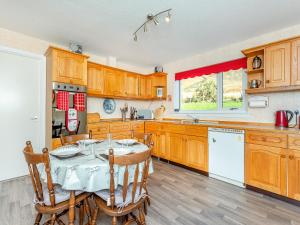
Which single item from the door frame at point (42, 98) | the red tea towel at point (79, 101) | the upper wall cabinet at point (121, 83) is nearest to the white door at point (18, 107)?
the door frame at point (42, 98)

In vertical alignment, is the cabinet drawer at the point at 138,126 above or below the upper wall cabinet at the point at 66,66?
below

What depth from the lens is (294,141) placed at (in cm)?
195

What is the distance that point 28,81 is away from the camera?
279 cm

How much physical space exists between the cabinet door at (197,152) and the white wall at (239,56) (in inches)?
31.7

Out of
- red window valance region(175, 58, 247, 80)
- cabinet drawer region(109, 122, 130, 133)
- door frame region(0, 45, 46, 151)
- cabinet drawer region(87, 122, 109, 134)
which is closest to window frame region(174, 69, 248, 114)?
red window valance region(175, 58, 247, 80)

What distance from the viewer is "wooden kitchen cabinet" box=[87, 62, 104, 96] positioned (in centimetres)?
328

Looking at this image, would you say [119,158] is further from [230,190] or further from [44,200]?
[230,190]

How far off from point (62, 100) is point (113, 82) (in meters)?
1.30

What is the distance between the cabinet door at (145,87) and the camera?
4312 mm

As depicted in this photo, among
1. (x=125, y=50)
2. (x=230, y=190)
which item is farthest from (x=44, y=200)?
(x=125, y=50)

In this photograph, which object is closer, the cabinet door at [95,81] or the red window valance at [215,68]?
the red window valance at [215,68]

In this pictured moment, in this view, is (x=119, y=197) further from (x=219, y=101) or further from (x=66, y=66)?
(x=219, y=101)

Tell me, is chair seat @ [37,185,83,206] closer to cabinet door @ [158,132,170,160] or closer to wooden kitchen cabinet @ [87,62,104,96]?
wooden kitchen cabinet @ [87,62,104,96]

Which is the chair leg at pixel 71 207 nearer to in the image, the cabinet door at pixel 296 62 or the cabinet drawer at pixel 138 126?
the cabinet drawer at pixel 138 126
